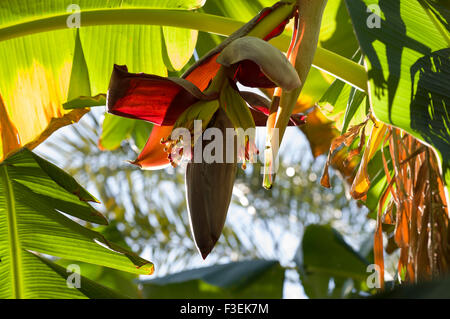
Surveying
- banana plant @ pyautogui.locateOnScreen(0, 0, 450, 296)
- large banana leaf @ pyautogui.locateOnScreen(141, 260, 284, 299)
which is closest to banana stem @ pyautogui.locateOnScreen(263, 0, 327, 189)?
banana plant @ pyautogui.locateOnScreen(0, 0, 450, 296)

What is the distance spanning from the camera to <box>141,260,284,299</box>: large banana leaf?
1724 millimetres

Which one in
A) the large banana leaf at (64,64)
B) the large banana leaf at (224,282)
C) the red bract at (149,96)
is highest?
the large banana leaf at (64,64)

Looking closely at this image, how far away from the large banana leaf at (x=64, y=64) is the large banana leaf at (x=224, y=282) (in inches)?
30.4

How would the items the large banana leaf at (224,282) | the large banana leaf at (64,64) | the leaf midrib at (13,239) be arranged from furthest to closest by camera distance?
the large banana leaf at (224,282) → the large banana leaf at (64,64) → the leaf midrib at (13,239)

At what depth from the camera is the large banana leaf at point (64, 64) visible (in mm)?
1202

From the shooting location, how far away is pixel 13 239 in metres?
0.98

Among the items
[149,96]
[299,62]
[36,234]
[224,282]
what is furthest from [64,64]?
[224,282]

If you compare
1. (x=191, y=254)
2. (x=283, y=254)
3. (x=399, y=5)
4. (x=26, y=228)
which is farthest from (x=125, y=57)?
(x=283, y=254)

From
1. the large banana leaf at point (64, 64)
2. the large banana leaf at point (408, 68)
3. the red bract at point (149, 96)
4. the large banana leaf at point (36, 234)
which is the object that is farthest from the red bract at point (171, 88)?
the large banana leaf at point (64, 64)

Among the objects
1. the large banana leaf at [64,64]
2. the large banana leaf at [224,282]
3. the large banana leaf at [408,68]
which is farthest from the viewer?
the large banana leaf at [224,282]

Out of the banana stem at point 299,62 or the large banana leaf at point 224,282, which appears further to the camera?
the large banana leaf at point 224,282

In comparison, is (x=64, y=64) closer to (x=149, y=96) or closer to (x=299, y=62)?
(x=149, y=96)

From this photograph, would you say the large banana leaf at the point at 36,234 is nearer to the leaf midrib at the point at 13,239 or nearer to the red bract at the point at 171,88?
the leaf midrib at the point at 13,239

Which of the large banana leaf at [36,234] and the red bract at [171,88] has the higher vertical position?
the red bract at [171,88]
